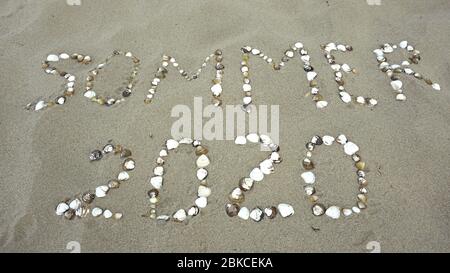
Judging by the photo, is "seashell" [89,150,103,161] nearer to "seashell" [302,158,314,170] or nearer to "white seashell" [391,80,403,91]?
"seashell" [302,158,314,170]

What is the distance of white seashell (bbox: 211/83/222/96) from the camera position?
229 cm

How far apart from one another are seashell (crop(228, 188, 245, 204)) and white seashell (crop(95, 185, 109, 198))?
2.07ft

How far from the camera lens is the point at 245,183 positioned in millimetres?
1942

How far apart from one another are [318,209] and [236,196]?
409 mm

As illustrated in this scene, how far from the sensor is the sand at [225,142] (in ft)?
5.90

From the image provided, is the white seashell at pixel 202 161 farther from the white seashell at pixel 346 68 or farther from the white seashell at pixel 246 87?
the white seashell at pixel 346 68

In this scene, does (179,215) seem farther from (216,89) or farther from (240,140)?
(216,89)

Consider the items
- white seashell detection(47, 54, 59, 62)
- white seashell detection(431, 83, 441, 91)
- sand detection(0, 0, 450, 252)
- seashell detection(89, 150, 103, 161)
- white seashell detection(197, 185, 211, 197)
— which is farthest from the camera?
white seashell detection(47, 54, 59, 62)

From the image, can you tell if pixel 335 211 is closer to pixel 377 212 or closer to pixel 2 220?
pixel 377 212

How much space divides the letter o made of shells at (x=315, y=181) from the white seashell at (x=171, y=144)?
70 cm

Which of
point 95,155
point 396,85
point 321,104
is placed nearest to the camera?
point 95,155

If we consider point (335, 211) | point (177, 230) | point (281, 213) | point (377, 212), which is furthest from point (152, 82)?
point (377, 212)

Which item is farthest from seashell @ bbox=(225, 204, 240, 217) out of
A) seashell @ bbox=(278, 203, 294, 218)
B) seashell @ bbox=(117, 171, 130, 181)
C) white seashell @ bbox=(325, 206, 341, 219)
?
seashell @ bbox=(117, 171, 130, 181)

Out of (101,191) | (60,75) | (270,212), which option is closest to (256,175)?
(270,212)
